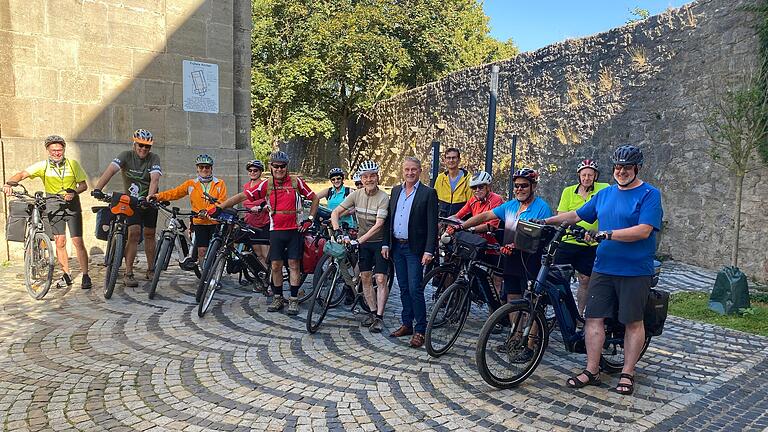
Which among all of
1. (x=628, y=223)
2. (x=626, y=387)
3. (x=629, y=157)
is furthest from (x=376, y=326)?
(x=629, y=157)

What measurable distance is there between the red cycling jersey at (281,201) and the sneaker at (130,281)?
86.4 inches

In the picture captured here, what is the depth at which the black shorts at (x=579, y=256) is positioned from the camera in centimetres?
529

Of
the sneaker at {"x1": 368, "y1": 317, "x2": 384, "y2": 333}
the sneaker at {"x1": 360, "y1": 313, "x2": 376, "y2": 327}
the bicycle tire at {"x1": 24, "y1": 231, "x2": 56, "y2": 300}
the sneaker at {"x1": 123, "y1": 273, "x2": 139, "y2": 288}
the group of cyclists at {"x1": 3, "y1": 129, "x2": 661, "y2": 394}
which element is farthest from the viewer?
the sneaker at {"x1": 123, "y1": 273, "x2": 139, "y2": 288}

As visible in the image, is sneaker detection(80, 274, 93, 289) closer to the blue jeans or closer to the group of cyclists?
the group of cyclists

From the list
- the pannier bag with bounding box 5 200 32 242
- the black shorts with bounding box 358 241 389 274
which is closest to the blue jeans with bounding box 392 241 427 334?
the black shorts with bounding box 358 241 389 274

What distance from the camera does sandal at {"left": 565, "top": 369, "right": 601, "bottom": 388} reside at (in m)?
4.13

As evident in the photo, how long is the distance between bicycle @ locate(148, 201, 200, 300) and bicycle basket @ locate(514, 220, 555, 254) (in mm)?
3898

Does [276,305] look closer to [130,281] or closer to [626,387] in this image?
[130,281]

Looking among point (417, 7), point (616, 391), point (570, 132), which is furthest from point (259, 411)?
point (417, 7)

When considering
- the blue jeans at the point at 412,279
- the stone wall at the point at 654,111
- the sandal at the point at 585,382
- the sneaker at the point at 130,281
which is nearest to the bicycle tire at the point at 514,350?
the sandal at the point at 585,382

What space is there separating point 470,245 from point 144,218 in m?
4.45

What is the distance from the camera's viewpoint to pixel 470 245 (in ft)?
15.8

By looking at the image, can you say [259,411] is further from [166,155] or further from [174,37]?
[174,37]

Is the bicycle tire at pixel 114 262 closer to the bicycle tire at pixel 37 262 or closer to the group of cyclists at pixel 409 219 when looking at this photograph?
the group of cyclists at pixel 409 219
